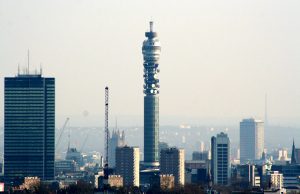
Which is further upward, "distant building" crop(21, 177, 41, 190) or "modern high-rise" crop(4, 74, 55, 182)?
"modern high-rise" crop(4, 74, 55, 182)

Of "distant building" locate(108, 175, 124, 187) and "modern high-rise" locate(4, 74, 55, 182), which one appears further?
"modern high-rise" locate(4, 74, 55, 182)

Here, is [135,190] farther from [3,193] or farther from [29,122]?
[29,122]

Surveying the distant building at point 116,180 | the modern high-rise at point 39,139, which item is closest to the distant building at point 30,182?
the distant building at point 116,180

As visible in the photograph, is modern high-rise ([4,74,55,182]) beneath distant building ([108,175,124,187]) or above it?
above

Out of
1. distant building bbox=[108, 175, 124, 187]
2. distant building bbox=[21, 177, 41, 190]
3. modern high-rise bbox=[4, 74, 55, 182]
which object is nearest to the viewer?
distant building bbox=[21, 177, 41, 190]

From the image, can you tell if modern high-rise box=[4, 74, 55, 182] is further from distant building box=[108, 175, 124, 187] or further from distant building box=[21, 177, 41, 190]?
distant building box=[21, 177, 41, 190]

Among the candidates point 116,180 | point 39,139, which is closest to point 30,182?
point 116,180

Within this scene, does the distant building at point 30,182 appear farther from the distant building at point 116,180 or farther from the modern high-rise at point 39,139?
the modern high-rise at point 39,139

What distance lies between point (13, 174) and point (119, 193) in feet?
178

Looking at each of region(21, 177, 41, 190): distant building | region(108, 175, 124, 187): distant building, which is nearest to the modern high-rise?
region(108, 175, 124, 187): distant building

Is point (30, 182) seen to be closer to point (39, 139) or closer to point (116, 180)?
point (116, 180)

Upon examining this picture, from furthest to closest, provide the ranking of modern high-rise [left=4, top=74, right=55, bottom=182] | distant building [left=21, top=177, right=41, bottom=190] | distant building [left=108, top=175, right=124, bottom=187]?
modern high-rise [left=4, top=74, right=55, bottom=182]
distant building [left=108, top=175, right=124, bottom=187]
distant building [left=21, top=177, right=41, bottom=190]

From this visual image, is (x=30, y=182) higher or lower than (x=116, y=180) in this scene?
lower

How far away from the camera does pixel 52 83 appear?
197625mm
